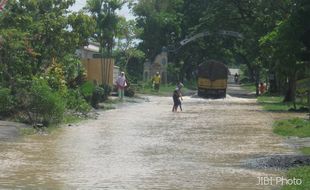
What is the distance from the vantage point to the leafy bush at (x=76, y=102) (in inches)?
1120

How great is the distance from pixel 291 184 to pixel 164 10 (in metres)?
67.8

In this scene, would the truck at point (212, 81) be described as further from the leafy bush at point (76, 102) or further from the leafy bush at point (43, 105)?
the leafy bush at point (43, 105)

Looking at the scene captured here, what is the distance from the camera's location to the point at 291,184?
1188cm

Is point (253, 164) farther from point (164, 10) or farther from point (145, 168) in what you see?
point (164, 10)

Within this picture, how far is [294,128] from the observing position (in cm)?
2292

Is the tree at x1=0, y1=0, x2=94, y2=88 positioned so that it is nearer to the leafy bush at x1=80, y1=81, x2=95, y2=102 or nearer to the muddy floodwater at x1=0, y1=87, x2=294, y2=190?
the leafy bush at x1=80, y1=81, x2=95, y2=102

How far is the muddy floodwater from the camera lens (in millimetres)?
12516

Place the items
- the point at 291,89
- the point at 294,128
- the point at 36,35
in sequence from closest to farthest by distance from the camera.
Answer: the point at 294,128
the point at 36,35
the point at 291,89

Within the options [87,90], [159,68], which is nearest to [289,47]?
[87,90]

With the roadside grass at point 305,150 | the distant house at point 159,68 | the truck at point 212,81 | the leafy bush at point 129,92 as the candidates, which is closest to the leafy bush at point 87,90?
the leafy bush at point 129,92

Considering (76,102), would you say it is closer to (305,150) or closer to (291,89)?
(305,150)

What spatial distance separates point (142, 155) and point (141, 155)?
0.02 metres

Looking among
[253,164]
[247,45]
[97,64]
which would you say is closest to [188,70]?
[247,45]

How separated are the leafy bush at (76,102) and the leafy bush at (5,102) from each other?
4.87 meters
